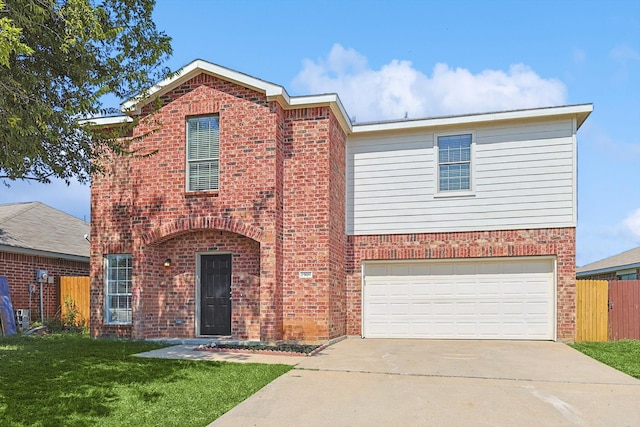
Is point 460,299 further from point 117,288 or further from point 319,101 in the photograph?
point 117,288

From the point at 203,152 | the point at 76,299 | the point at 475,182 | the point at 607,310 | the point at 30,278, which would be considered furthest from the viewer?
the point at 76,299

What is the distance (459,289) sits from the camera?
12.8m

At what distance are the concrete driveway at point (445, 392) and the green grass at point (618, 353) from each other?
0.29 m

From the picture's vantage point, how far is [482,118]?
41.4 feet

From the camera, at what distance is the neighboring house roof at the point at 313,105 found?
11633 millimetres

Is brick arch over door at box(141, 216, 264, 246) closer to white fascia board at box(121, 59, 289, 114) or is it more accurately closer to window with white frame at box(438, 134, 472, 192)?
white fascia board at box(121, 59, 289, 114)

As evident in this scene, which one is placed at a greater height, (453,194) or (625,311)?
(453,194)

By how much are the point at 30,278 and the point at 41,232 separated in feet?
8.48

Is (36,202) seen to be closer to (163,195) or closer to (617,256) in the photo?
(163,195)

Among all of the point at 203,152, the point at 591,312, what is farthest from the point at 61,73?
the point at 591,312

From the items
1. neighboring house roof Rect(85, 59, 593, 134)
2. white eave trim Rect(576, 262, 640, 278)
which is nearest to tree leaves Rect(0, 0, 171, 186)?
neighboring house roof Rect(85, 59, 593, 134)

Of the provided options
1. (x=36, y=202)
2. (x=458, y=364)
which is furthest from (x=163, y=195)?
(x=36, y=202)

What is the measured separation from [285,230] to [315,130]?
251cm

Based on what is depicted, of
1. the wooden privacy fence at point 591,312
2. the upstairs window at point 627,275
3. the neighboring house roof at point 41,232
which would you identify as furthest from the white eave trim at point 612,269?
the neighboring house roof at point 41,232
